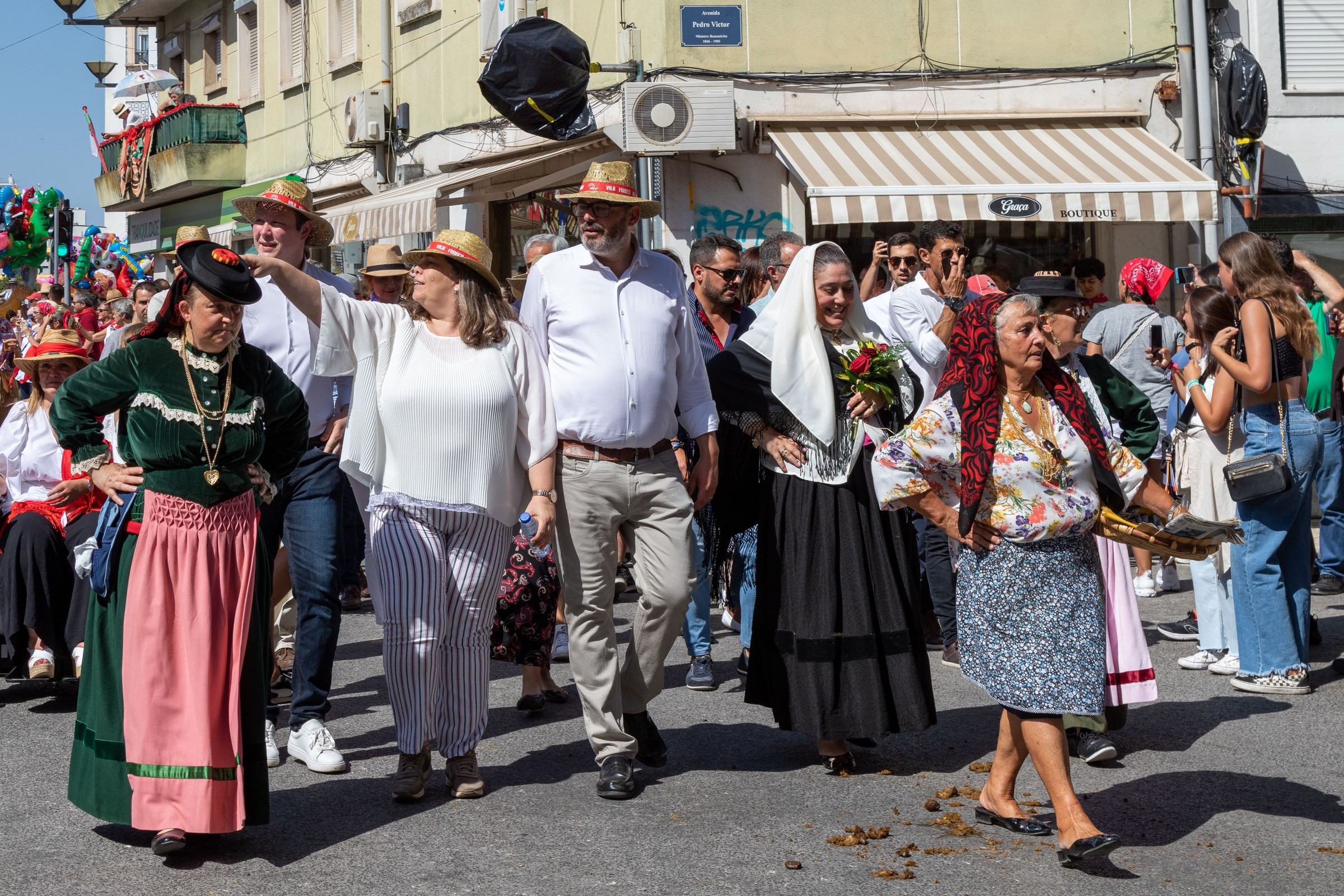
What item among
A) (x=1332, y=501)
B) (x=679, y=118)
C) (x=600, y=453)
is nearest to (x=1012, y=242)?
(x=679, y=118)

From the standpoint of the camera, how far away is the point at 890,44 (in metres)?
16.4

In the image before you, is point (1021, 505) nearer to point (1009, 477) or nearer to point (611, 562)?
point (1009, 477)

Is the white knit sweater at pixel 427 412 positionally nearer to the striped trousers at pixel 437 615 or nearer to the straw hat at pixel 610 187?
the striped trousers at pixel 437 615

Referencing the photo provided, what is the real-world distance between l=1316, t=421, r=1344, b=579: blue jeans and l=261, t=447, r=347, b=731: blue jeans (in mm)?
5589

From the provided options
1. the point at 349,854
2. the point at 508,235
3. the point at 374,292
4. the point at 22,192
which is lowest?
the point at 349,854

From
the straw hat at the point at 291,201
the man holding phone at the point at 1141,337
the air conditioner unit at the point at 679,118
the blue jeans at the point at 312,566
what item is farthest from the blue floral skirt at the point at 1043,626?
the air conditioner unit at the point at 679,118

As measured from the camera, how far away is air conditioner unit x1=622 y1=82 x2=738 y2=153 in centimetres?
1557

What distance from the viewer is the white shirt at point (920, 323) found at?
7.83 m

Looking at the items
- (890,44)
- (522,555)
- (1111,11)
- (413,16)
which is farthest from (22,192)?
(522,555)

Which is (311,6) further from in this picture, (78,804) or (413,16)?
(78,804)

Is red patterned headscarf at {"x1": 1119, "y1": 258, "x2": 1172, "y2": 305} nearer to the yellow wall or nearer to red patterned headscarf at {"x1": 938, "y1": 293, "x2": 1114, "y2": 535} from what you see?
the yellow wall

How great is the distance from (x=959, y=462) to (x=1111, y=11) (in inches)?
500

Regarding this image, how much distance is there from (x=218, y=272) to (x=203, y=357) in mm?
330

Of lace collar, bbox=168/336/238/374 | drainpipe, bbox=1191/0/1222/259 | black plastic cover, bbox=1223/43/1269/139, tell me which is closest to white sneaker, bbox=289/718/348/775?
lace collar, bbox=168/336/238/374
